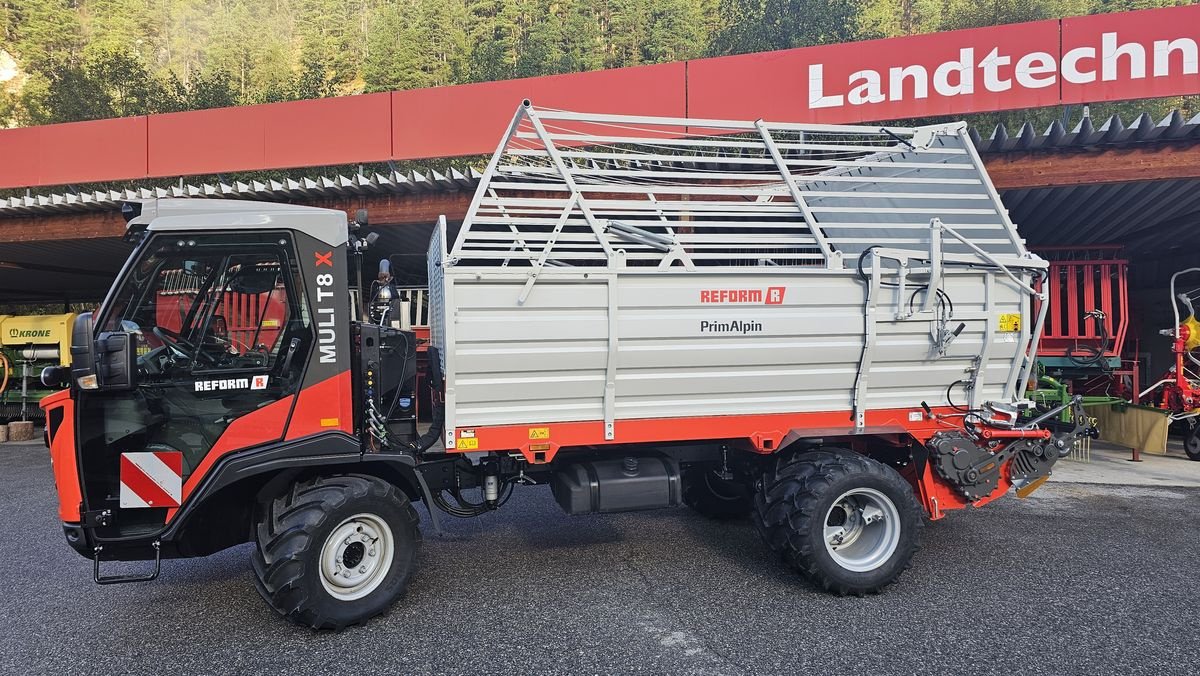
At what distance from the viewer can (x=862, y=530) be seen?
420 centimetres

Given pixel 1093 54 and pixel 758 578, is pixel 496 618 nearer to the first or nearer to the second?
pixel 758 578

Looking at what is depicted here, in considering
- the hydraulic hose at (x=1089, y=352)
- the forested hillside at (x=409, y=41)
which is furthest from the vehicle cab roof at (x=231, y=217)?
the forested hillside at (x=409, y=41)

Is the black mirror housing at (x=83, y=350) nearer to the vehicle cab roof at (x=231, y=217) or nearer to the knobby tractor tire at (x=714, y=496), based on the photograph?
the vehicle cab roof at (x=231, y=217)

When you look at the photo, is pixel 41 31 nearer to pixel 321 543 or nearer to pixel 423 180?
pixel 423 180

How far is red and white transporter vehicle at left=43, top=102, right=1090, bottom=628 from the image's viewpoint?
11.2ft

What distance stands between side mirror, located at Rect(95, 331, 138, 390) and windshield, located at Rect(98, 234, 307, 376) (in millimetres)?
155

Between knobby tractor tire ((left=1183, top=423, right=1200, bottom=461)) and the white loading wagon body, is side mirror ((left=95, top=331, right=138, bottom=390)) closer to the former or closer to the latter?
the white loading wagon body

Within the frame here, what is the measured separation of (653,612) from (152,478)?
9.33 ft

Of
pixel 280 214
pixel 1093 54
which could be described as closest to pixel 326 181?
pixel 280 214

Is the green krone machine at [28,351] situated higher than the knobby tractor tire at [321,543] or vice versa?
the green krone machine at [28,351]

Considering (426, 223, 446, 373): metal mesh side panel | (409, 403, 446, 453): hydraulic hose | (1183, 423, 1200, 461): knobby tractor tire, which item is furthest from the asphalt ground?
(1183, 423, 1200, 461): knobby tractor tire

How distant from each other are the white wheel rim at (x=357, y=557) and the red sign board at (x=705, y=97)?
596cm

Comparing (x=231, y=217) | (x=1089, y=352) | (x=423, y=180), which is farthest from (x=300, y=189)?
(x=1089, y=352)

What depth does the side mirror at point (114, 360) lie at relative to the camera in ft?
10.3
